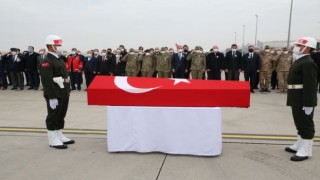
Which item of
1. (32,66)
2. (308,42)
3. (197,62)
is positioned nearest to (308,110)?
(308,42)

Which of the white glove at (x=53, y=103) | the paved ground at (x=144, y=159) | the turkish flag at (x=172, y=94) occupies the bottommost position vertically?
the paved ground at (x=144, y=159)

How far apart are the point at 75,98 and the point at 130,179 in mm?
8339

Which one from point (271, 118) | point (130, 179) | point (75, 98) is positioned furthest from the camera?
point (75, 98)

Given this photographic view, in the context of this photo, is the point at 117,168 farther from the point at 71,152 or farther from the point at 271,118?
the point at 271,118

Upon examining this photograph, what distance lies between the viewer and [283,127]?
7.01 meters

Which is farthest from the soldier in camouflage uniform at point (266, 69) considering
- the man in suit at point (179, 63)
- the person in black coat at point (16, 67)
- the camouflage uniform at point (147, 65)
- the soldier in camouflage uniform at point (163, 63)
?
the person in black coat at point (16, 67)

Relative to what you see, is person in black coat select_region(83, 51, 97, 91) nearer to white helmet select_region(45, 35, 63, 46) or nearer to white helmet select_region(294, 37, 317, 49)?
white helmet select_region(45, 35, 63, 46)

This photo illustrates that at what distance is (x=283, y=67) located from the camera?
13.0 meters

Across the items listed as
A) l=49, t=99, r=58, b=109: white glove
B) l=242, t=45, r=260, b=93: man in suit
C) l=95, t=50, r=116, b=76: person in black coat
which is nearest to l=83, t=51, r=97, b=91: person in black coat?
l=95, t=50, r=116, b=76: person in black coat

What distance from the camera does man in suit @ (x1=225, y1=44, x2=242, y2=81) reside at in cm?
1353

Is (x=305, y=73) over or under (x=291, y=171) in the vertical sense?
over

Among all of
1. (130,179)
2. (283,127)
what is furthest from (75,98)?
(130,179)

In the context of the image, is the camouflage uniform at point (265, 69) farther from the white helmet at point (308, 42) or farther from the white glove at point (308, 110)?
the white glove at point (308, 110)

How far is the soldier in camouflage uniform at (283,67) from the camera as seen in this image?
13008 mm
